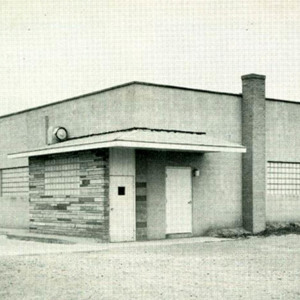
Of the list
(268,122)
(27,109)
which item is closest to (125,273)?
(268,122)

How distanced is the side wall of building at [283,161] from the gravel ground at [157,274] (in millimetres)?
6948

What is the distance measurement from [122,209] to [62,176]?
124 inches

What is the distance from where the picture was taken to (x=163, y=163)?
20.1 m

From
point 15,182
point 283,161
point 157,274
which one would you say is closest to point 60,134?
point 15,182

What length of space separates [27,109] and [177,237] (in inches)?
398

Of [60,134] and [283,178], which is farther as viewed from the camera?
[283,178]

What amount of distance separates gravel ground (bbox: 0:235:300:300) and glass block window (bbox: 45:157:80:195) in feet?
14.4

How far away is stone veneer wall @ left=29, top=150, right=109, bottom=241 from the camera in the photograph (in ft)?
62.5

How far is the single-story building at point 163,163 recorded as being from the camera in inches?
754

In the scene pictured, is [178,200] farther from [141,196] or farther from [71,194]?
[71,194]

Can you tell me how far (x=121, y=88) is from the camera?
66.3 feet

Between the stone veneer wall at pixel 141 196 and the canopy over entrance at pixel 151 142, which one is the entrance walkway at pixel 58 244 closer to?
the stone veneer wall at pixel 141 196

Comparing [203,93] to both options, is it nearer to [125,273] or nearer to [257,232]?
[257,232]

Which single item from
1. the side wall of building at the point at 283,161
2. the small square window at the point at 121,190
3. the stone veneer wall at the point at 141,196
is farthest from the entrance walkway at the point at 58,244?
the side wall of building at the point at 283,161
